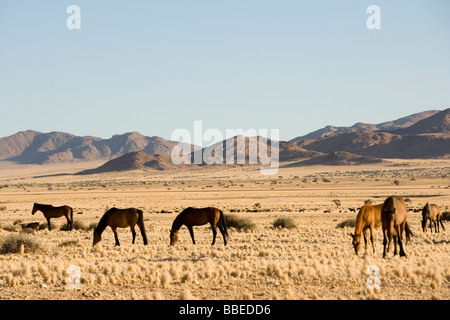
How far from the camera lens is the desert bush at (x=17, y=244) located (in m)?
19.4

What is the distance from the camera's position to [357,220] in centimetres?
1598

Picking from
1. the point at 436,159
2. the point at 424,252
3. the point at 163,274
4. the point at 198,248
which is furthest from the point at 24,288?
the point at 436,159

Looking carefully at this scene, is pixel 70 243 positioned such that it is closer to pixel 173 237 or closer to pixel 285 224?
pixel 173 237

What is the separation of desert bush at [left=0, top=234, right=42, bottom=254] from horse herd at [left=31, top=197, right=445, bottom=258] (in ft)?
7.53

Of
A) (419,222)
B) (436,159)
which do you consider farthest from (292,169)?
(419,222)

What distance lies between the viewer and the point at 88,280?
13.2 m

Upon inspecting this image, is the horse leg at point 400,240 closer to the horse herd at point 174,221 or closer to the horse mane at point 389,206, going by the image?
the horse mane at point 389,206

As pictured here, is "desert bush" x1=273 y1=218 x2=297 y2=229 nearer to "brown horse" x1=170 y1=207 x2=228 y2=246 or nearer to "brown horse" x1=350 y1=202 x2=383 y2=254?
"brown horse" x1=170 y1=207 x2=228 y2=246

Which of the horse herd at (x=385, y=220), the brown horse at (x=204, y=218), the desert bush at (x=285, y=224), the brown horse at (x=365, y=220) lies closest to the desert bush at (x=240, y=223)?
the desert bush at (x=285, y=224)

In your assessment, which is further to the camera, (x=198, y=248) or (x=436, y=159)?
(x=436, y=159)
